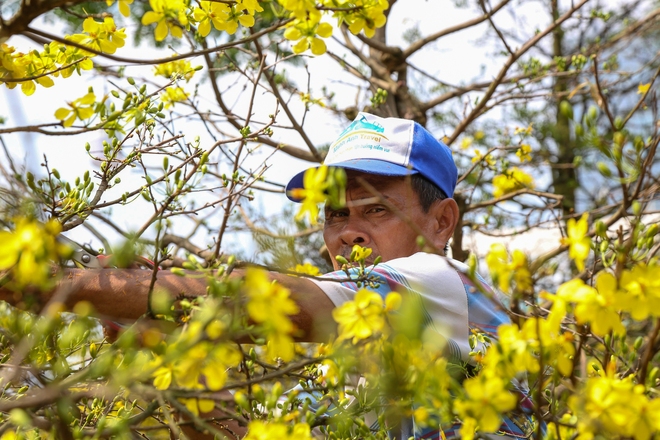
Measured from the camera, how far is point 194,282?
1435 mm

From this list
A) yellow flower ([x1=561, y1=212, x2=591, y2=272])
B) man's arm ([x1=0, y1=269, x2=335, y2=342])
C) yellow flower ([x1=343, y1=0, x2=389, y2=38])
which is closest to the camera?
yellow flower ([x1=561, y1=212, x2=591, y2=272])

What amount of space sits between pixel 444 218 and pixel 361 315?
1355 millimetres

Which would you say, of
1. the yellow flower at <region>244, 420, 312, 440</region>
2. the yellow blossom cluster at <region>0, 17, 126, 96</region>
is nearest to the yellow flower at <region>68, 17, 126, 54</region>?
the yellow blossom cluster at <region>0, 17, 126, 96</region>

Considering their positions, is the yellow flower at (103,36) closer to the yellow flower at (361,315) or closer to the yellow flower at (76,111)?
the yellow flower at (76,111)

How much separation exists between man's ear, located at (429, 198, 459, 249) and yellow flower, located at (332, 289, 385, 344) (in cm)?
129

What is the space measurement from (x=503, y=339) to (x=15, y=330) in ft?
2.41

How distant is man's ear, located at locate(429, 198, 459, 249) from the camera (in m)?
2.46

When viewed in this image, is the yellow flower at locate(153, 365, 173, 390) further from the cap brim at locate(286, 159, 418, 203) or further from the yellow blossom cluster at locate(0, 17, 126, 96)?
the cap brim at locate(286, 159, 418, 203)

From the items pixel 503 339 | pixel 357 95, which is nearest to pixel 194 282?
pixel 503 339

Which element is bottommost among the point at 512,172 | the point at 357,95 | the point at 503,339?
the point at 503,339

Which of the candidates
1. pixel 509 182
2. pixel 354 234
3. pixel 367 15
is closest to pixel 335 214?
pixel 354 234

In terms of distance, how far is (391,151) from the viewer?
2369mm

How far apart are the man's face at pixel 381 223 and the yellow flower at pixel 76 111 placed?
1.02 m

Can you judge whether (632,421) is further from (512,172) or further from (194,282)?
(512,172)
